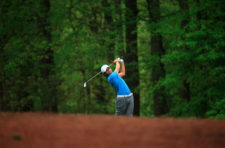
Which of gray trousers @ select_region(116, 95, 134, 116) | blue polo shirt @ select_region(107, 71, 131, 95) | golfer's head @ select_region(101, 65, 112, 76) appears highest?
golfer's head @ select_region(101, 65, 112, 76)

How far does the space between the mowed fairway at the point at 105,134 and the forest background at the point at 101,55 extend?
7475 millimetres

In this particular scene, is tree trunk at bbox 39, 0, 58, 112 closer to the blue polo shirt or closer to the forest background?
the forest background

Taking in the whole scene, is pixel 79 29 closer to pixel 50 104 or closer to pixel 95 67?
pixel 95 67

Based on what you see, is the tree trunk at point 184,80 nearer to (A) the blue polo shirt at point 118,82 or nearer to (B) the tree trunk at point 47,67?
(A) the blue polo shirt at point 118,82

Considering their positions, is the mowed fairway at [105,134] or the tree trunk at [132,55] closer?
the mowed fairway at [105,134]

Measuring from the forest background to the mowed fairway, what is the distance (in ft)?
24.5

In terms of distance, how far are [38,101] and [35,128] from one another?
→ 1341 centimetres

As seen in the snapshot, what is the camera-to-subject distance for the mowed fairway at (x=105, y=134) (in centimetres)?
496

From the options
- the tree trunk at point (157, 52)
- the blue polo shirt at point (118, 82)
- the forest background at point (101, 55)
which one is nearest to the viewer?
the blue polo shirt at point (118, 82)

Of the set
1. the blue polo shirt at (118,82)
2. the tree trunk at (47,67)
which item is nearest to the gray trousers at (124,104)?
the blue polo shirt at (118,82)

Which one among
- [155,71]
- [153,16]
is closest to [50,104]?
[155,71]

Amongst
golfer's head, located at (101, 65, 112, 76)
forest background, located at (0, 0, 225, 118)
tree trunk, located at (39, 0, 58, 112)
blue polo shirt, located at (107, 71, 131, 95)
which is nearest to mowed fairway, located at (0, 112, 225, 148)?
blue polo shirt, located at (107, 71, 131, 95)

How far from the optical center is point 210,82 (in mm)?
13984

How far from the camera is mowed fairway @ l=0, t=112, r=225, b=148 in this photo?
16.3 feet
